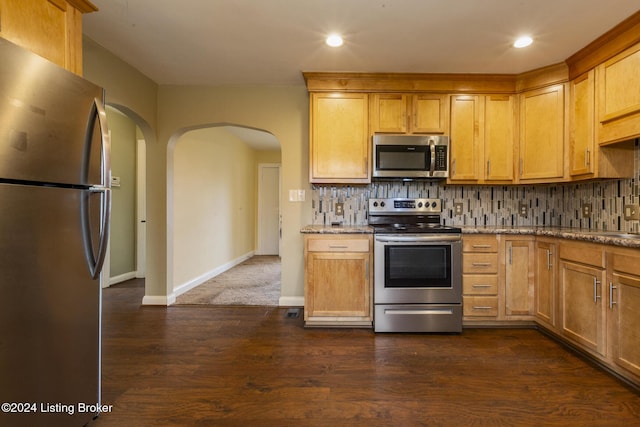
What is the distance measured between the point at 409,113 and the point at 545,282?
1.87 meters

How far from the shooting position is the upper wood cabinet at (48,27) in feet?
4.72

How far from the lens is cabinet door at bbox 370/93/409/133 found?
313cm

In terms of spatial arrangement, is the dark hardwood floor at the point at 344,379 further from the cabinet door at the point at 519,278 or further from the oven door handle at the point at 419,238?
the oven door handle at the point at 419,238

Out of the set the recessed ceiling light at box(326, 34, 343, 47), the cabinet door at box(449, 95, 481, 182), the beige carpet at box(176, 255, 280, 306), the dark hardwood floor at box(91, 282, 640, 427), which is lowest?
the dark hardwood floor at box(91, 282, 640, 427)

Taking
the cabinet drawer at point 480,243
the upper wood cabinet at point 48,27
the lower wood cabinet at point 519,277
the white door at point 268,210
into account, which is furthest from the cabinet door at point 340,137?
the white door at point 268,210

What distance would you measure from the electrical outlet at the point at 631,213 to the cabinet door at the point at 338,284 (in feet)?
6.68

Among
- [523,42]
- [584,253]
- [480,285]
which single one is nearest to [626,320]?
[584,253]

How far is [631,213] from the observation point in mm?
2533

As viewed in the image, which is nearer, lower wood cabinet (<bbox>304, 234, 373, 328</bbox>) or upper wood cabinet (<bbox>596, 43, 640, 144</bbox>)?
upper wood cabinet (<bbox>596, 43, 640, 144</bbox>)

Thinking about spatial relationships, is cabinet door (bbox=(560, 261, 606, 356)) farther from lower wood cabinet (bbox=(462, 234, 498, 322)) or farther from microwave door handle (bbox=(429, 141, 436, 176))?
microwave door handle (bbox=(429, 141, 436, 176))

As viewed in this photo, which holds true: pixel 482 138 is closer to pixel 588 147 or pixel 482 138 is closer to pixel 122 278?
pixel 588 147

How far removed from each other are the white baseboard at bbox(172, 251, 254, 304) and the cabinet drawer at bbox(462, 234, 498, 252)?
3.13 metres

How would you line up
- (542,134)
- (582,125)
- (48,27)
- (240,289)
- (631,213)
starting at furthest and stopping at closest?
(240,289) → (542,134) → (582,125) → (631,213) → (48,27)

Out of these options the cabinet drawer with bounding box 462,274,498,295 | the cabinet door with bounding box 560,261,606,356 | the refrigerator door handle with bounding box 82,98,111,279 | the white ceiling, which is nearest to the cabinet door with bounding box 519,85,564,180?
the white ceiling
